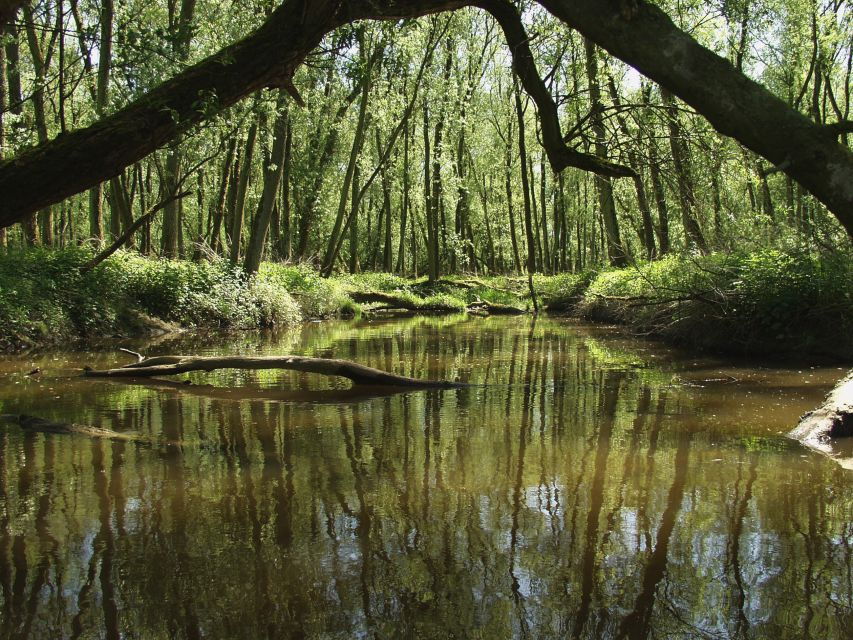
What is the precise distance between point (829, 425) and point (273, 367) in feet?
20.7

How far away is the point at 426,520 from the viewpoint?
3947 millimetres

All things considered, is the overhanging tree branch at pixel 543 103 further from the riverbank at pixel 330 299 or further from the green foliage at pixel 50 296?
the green foliage at pixel 50 296

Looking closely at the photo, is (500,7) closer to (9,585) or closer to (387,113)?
(9,585)

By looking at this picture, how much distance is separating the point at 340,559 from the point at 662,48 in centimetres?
277

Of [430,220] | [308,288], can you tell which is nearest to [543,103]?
[308,288]

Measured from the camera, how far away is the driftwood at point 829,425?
220 inches

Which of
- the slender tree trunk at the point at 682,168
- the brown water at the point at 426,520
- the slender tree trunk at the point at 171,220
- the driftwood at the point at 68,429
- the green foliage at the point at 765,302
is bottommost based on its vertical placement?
the brown water at the point at 426,520

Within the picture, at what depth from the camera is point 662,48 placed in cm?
289

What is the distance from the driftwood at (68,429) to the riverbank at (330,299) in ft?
15.5

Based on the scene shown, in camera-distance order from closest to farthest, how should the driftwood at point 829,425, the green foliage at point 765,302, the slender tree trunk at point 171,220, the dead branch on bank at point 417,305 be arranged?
the driftwood at point 829,425, the green foliage at point 765,302, the slender tree trunk at point 171,220, the dead branch on bank at point 417,305

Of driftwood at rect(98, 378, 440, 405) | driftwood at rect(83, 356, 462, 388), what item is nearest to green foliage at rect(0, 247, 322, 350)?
driftwood at rect(83, 356, 462, 388)

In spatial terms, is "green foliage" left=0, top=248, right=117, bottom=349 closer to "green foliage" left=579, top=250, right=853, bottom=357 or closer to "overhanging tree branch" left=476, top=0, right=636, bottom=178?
"green foliage" left=579, top=250, right=853, bottom=357

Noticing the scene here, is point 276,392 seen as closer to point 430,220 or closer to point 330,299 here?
point 330,299

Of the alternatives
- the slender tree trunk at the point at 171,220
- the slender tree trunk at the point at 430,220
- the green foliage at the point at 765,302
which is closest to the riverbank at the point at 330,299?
the green foliage at the point at 765,302
